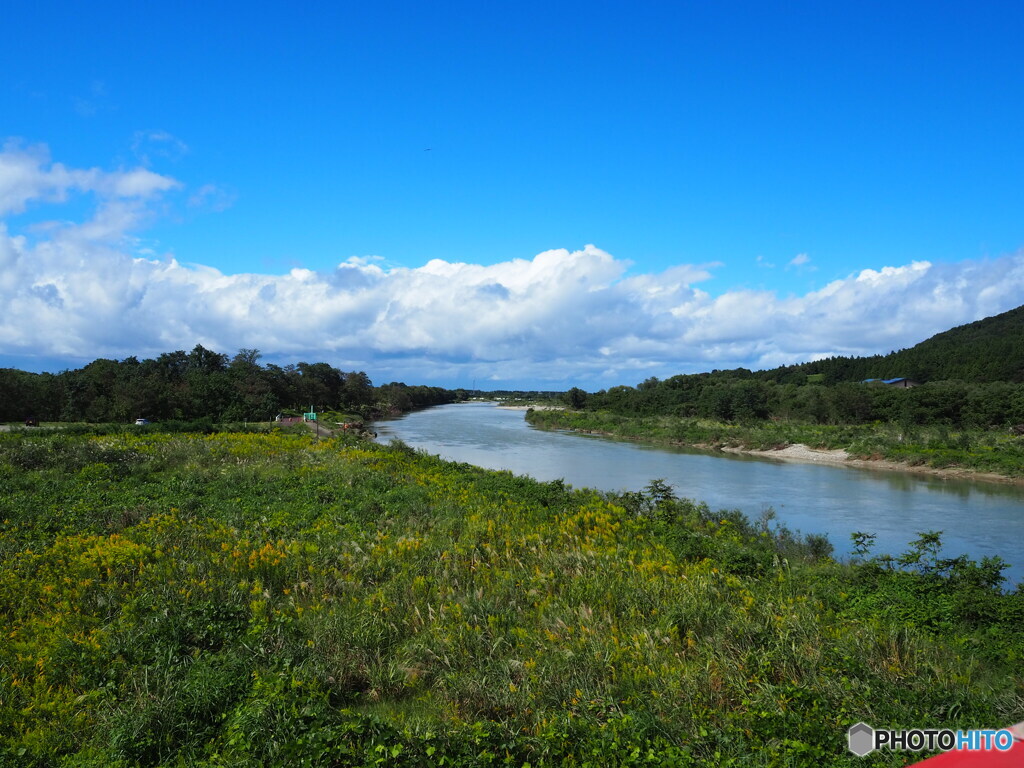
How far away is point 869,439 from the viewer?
40.3 m

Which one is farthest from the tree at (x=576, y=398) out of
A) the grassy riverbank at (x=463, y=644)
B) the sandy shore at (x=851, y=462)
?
the grassy riverbank at (x=463, y=644)

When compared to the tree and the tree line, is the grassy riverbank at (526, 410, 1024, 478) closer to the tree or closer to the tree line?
the tree line

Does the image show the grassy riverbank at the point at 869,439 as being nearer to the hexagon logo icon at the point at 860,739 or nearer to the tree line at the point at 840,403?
the tree line at the point at 840,403

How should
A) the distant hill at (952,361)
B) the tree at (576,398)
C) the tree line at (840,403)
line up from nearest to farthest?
the tree line at (840,403) < the distant hill at (952,361) < the tree at (576,398)

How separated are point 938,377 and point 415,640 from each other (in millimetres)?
100590

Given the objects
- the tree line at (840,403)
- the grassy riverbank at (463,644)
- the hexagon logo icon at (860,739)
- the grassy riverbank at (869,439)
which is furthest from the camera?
the tree line at (840,403)

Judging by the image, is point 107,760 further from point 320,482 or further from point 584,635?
point 320,482

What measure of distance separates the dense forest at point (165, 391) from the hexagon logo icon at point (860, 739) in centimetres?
4089

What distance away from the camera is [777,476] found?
31.1 meters

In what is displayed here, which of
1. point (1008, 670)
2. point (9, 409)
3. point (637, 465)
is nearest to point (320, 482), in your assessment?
point (1008, 670)

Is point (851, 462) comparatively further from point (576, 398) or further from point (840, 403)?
point (576, 398)

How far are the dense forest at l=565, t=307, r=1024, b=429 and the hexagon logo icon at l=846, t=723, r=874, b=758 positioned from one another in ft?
173

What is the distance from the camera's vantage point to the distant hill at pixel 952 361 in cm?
7744

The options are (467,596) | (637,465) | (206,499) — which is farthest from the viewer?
(637,465)
